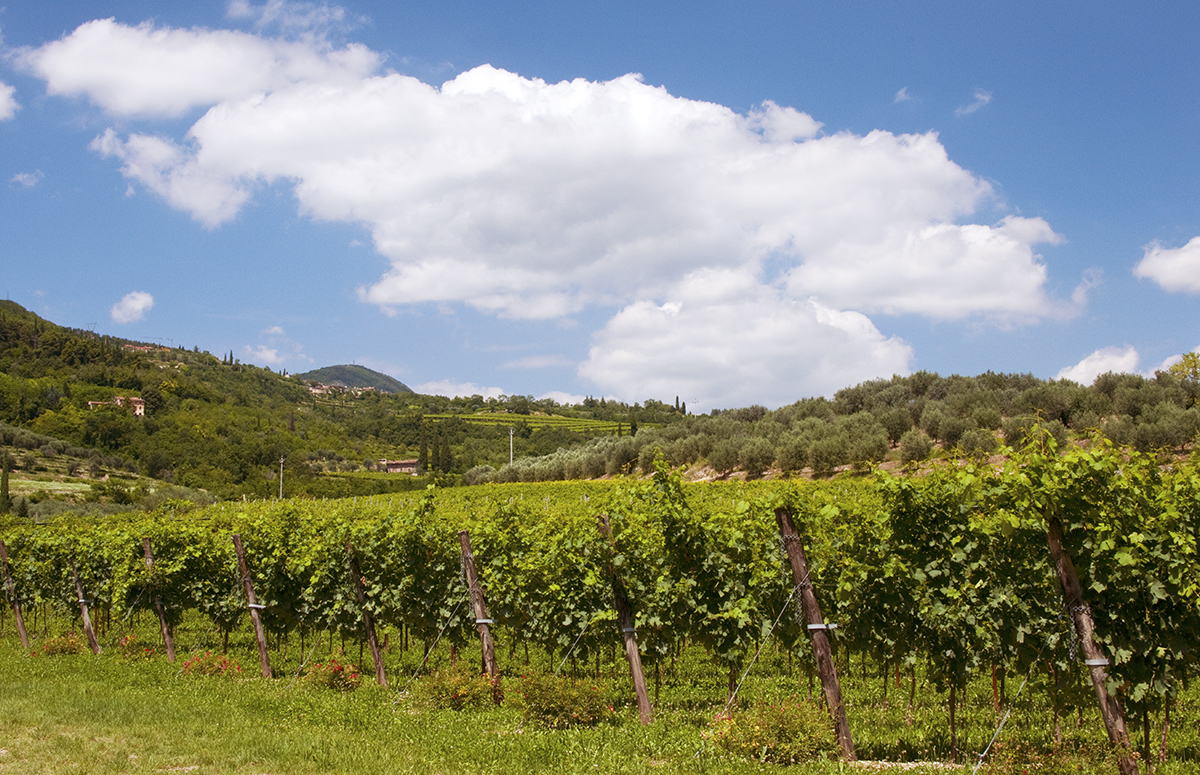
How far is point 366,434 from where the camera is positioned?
150875 mm

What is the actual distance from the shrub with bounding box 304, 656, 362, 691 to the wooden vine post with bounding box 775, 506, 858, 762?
7.53m

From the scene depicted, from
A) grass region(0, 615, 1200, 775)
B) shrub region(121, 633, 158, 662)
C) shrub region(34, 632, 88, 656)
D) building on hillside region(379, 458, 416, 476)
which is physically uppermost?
building on hillside region(379, 458, 416, 476)

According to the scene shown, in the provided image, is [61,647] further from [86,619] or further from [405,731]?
[405,731]

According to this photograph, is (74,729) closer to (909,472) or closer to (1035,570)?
(909,472)

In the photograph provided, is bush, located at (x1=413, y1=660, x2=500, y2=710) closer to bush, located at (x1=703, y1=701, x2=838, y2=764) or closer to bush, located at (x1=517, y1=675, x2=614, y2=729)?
bush, located at (x1=517, y1=675, x2=614, y2=729)

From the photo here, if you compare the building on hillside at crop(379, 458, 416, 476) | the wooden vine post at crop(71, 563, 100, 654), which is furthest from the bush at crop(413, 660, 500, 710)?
the building on hillside at crop(379, 458, 416, 476)

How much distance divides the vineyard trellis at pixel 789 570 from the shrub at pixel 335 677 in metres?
0.50

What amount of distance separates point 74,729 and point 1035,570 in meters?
10.8

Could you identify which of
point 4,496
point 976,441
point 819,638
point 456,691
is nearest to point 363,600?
point 456,691

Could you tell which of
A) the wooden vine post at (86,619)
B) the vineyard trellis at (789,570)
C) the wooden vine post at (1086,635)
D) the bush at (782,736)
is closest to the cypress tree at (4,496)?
the wooden vine post at (86,619)

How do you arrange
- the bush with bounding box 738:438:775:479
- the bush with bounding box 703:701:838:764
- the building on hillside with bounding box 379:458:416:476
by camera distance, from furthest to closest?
the building on hillside with bounding box 379:458:416:476 → the bush with bounding box 738:438:775:479 → the bush with bounding box 703:701:838:764

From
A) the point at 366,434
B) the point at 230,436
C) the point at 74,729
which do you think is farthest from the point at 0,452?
the point at 74,729

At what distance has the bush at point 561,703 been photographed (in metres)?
8.38

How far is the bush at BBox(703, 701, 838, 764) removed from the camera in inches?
263
